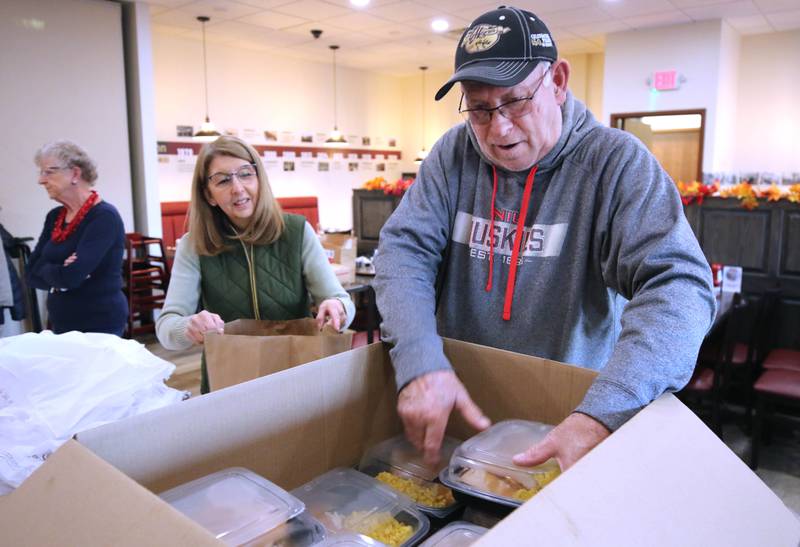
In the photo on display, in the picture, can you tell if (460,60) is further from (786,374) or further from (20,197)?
(20,197)

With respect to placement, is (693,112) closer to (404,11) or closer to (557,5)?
(557,5)

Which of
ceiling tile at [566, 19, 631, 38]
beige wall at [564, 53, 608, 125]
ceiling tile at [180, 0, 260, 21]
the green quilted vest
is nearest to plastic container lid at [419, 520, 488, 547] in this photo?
the green quilted vest

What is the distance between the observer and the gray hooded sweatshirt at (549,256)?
937 millimetres

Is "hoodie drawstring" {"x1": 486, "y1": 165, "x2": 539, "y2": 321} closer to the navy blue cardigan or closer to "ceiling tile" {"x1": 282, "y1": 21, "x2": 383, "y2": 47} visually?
the navy blue cardigan

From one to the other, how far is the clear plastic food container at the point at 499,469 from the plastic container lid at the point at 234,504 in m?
0.24

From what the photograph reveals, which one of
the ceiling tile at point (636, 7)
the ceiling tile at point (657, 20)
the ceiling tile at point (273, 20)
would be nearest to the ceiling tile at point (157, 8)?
the ceiling tile at point (273, 20)

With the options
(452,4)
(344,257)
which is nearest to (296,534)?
(344,257)

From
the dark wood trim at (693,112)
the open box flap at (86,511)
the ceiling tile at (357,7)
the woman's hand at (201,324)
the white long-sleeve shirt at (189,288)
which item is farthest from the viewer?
the dark wood trim at (693,112)

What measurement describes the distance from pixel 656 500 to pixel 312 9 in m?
6.91

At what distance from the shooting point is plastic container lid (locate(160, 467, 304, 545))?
2.37 feet

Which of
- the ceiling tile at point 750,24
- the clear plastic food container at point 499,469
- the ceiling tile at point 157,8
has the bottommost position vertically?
the clear plastic food container at point 499,469

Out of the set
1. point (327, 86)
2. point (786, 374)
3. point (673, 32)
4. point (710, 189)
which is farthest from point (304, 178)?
point (786, 374)

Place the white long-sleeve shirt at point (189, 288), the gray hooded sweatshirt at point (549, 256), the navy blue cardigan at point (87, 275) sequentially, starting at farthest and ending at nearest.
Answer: the navy blue cardigan at point (87, 275)
the white long-sleeve shirt at point (189, 288)
the gray hooded sweatshirt at point (549, 256)

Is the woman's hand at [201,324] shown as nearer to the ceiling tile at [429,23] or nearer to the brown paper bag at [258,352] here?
the brown paper bag at [258,352]
